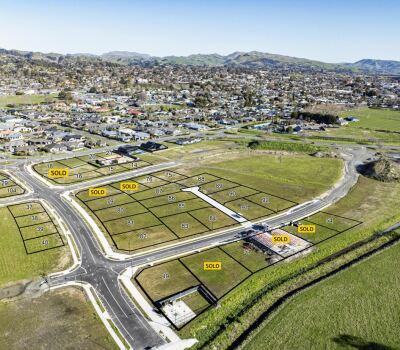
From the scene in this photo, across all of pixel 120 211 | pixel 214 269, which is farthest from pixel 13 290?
pixel 214 269

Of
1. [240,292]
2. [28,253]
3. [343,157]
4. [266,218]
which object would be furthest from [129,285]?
[343,157]

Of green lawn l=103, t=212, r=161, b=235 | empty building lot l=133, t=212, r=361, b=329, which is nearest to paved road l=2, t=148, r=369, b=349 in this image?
empty building lot l=133, t=212, r=361, b=329

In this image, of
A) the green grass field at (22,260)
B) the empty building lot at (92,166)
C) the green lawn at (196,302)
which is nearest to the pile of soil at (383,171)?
the empty building lot at (92,166)

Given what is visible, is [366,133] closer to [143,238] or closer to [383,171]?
[383,171]

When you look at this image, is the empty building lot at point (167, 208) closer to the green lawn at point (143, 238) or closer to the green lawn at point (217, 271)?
the green lawn at point (143, 238)

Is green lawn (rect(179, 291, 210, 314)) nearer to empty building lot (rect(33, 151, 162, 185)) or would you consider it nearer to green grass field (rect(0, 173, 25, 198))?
empty building lot (rect(33, 151, 162, 185))

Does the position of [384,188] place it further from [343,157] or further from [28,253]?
[28,253]
